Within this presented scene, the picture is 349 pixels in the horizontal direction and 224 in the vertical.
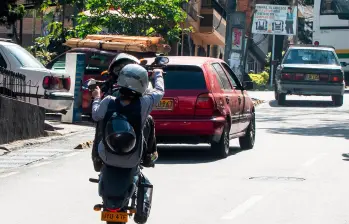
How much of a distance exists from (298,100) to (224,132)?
2170 centimetres

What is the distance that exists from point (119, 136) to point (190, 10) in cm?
4217

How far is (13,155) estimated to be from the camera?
55.8 ft

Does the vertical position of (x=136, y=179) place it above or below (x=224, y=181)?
above

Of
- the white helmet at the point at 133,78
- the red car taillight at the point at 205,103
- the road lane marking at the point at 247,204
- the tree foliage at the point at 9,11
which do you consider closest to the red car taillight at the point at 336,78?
the tree foliage at the point at 9,11

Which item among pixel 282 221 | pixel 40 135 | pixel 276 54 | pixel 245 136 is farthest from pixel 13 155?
pixel 276 54

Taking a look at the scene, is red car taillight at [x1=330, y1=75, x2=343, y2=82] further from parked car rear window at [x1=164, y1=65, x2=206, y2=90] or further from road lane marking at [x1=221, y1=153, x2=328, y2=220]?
road lane marking at [x1=221, y1=153, x2=328, y2=220]

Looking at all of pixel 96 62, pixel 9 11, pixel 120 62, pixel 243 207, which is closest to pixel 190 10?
pixel 96 62

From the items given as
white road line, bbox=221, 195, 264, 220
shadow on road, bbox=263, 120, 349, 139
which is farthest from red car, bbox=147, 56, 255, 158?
shadow on road, bbox=263, 120, 349, 139

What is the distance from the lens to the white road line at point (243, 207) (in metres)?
11.1

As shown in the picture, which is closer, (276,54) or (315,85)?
(315,85)

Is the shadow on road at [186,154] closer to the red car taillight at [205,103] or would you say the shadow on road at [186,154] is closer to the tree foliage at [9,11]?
the red car taillight at [205,103]

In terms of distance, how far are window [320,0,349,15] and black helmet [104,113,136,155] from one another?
40420mm

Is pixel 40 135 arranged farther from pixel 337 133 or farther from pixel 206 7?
pixel 206 7

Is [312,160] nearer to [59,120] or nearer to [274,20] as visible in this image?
[59,120]
